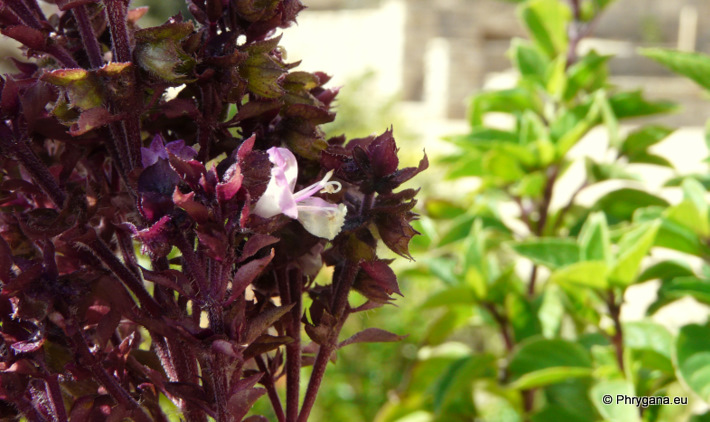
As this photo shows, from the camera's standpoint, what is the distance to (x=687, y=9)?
612cm

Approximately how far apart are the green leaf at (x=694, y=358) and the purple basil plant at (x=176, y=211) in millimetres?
559

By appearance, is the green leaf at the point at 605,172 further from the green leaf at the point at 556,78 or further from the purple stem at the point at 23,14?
the purple stem at the point at 23,14

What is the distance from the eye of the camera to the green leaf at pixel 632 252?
0.93 m

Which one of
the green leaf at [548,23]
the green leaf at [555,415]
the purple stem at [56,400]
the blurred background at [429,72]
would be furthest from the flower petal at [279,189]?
the blurred background at [429,72]

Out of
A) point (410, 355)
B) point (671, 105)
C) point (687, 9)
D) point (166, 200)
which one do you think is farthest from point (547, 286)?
point (687, 9)

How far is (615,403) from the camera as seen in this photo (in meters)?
0.89

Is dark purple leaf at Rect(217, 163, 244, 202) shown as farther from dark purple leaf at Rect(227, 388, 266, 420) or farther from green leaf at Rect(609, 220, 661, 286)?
green leaf at Rect(609, 220, 661, 286)

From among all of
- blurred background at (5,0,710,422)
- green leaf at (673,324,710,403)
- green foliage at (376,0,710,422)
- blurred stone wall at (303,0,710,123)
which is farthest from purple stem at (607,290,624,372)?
blurred stone wall at (303,0,710,123)

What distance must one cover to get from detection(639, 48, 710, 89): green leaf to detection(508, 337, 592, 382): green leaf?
469mm

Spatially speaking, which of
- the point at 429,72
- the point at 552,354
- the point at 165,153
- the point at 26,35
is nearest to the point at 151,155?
the point at 165,153

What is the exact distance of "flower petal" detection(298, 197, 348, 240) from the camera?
0.42 meters

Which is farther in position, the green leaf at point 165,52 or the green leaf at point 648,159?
the green leaf at point 648,159

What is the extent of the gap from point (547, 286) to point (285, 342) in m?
0.96

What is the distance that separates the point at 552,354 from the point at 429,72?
613 centimetres
